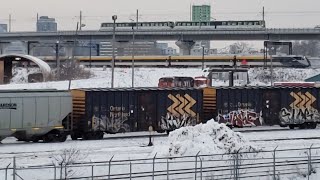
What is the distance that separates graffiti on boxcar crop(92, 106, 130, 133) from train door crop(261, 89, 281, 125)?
33.4 feet

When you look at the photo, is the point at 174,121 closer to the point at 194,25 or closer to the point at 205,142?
the point at 205,142

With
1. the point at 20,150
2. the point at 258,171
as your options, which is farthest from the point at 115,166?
the point at 20,150

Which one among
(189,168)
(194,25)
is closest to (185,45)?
(194,25)

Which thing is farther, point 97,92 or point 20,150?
point 97,92

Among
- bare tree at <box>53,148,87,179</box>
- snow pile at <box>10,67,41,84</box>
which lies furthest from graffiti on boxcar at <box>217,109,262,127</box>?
snow pile at <box>10,67,41,84</box>

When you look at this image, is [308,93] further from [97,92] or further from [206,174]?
[206,174]

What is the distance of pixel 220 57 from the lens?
100625 millimetres

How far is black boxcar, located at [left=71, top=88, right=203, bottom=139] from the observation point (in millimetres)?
34812

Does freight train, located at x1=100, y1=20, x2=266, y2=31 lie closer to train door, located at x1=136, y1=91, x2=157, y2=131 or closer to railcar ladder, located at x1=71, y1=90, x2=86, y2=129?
train door, located at x1=136, y1=91, x2=157, y2=131

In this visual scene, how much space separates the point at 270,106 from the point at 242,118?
7.95 ft

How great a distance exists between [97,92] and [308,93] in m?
15.9

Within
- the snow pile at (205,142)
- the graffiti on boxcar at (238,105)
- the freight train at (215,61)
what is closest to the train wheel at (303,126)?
the graffiti on boxcar at (238,105)

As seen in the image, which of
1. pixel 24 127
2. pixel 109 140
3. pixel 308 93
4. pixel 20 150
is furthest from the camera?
pixel 308 93

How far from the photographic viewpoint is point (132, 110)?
36.1 m
